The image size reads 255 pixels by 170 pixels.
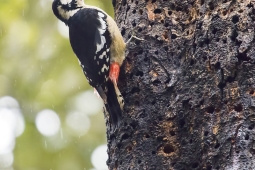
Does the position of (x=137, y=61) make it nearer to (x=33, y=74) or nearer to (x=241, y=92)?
(x=241, y=92)

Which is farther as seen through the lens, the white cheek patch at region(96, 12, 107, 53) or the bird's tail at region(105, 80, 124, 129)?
the white cheek patch at region(96, 12, 107, 53)

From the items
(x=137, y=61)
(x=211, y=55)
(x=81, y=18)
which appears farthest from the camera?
(x=81, y=18)

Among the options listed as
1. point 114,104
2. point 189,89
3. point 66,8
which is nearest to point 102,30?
point 66,8

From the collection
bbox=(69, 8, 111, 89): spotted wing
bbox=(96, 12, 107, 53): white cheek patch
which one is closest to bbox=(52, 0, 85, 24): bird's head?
bbox=(69, 8, 111, 89): spotted wing

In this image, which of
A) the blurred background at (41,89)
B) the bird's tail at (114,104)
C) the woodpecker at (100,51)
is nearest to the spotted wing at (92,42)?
the woodpecker at (100,51)

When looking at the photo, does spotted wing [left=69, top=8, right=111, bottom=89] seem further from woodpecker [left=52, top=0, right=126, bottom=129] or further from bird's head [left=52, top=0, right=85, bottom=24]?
bird's head [left=52, top=0, right=85, bottom=24]

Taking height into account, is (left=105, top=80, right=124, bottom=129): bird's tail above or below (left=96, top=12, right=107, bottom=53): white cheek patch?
below

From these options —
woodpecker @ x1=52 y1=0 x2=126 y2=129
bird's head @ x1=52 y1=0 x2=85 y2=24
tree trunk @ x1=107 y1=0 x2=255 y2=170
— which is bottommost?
tree trunk @ x1=107 y1=0 x2=255 y2=170

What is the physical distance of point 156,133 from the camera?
10.3 feet

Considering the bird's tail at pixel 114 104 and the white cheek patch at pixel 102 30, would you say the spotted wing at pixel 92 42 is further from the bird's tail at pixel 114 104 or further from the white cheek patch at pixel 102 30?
the bird's tail at pixel 114 104

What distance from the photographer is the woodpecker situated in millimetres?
3416

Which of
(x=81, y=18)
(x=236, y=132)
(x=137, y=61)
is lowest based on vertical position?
(x=236, y=132)

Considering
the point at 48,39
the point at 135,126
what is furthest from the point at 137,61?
the point at 48,39

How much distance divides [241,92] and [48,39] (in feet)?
12.6
